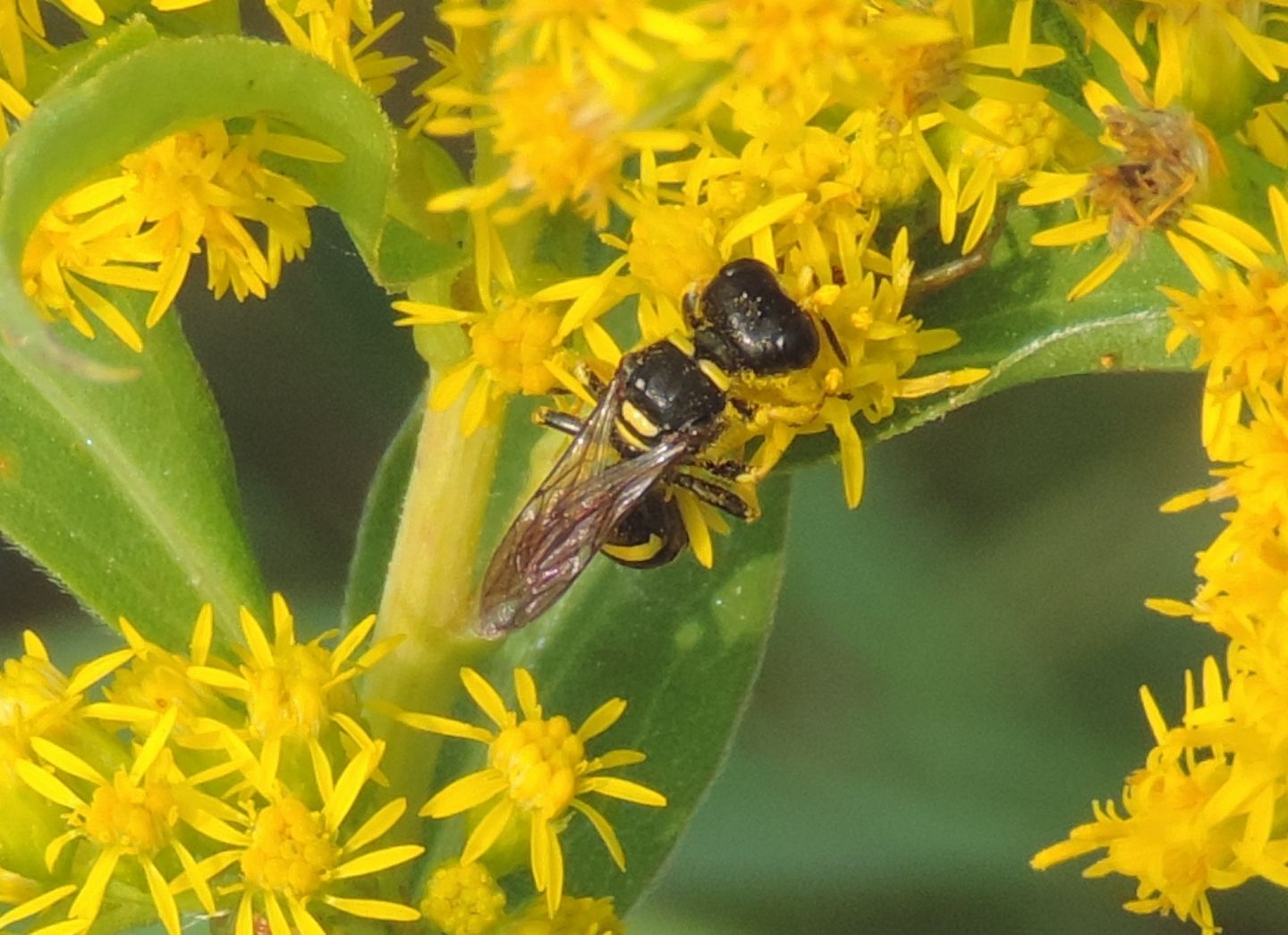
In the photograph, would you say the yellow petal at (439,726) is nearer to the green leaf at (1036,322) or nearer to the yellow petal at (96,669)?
the yellow petal at (96,669)

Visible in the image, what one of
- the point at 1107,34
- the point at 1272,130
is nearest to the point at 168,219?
the point at 1107,34

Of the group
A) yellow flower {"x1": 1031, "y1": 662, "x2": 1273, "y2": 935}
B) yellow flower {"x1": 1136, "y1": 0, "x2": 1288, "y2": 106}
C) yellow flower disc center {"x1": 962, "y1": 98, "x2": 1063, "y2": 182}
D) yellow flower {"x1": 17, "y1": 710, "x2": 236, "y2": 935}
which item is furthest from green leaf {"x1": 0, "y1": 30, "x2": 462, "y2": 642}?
yellow flower {"x1": 1031, "y1": 662, "x2": 1273, "y2": 935}

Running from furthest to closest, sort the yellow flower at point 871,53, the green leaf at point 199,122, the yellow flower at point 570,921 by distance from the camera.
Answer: the yellow flower at point 570,921
the yellow flower at point 871,53
the green leaf at point 199,122

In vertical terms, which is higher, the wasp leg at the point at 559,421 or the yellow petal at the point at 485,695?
the wasp leg at the point at 559,421

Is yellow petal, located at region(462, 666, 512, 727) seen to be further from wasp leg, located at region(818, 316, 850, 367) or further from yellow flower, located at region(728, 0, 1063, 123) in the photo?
yellow flower, located at region(728, 0, 1063, 123)

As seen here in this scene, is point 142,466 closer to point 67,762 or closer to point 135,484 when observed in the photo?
point 135,484

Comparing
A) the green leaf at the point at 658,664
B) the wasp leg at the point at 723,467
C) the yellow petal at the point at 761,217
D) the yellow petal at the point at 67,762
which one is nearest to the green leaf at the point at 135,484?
the yellow petal at the point at 67,762
